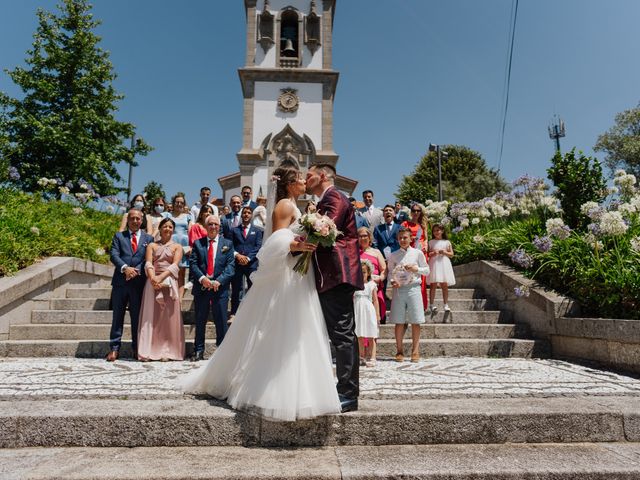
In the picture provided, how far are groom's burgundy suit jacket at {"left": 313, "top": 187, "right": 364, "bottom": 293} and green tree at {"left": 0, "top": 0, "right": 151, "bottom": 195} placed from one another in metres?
20.9

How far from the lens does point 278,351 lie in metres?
3.46

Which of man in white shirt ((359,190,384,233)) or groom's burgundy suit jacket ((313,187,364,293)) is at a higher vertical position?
man in white shirt ((359,190,384,233))

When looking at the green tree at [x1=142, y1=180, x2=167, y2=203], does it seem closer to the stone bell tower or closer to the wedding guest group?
the stone bell tower

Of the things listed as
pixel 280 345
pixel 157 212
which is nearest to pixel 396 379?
pixel 280 345

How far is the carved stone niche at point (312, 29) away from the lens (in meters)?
27.0

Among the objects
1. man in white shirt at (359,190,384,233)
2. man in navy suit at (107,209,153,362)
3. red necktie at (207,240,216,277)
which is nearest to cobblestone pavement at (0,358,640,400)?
man in navy suit at (107,209,153,362)

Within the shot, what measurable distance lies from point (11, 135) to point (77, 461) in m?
23.6

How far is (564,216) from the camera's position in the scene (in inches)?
324

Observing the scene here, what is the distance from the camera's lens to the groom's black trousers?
11.5ft

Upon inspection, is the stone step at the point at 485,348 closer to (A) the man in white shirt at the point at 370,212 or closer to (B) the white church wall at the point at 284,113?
(A) the man in white shirt at the point at 370,212

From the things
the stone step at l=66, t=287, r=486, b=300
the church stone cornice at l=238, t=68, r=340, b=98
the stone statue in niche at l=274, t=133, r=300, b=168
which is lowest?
the stone step at l=66, t=287, r=486, b=300

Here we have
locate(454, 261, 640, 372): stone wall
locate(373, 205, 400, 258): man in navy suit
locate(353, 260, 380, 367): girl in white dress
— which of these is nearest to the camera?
locate(454, 261, 640, 372): stone wall

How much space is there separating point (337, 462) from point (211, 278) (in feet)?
13.9

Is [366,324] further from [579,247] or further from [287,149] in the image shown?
[287,149]
